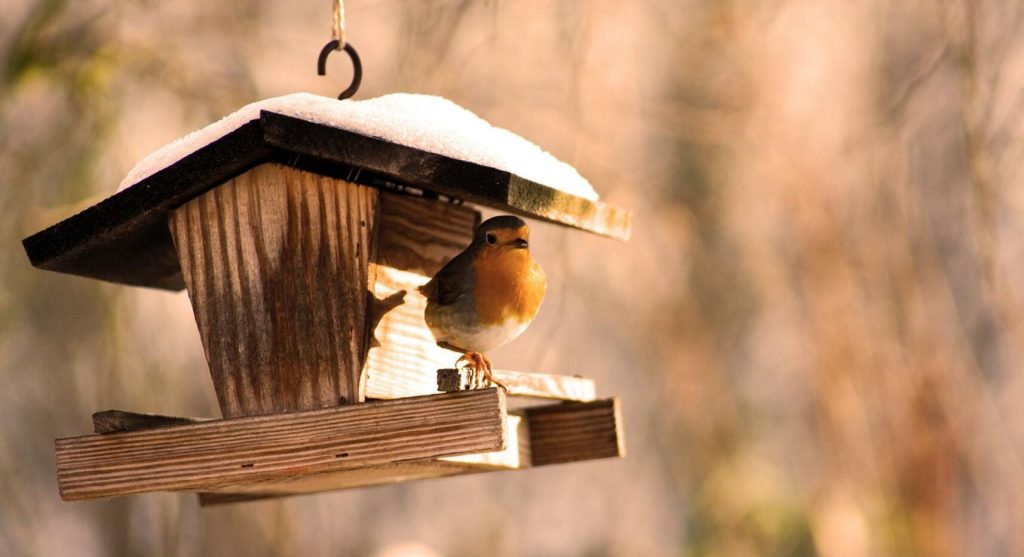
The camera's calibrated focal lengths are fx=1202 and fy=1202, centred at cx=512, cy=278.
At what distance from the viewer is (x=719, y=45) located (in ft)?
22.5

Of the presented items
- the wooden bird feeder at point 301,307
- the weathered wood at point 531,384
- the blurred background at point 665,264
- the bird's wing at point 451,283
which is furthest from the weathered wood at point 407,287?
the blurred background at point 665,264

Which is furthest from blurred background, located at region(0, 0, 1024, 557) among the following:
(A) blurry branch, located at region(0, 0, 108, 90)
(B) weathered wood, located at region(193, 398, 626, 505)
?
(B) weathered wood, located at region(193, 398, 626, 505)

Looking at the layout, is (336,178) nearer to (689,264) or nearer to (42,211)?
(42,211)

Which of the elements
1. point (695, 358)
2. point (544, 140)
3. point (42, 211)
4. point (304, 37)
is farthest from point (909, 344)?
point (42, 211)

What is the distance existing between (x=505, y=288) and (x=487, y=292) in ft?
0.15

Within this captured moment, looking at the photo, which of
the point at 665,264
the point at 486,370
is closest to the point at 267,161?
the point at 486,370

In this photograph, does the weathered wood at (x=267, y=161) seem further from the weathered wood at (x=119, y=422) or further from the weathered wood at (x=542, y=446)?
the weathered wood at (x=542, y=446)

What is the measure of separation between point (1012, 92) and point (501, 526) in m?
3.94

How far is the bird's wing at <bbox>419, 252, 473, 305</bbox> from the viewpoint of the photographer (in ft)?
9.05

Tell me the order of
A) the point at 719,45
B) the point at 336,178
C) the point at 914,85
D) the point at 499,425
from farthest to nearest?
the point at 719,45 < the point at 914,85 < the point at 336,178 < the point at 499,425

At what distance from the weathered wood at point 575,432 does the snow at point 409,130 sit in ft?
2.43

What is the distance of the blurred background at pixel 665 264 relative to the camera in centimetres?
507

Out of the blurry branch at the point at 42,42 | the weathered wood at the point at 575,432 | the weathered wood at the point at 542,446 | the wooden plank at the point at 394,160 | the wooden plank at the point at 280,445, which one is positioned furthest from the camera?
the blurry branch at the point at 42,42

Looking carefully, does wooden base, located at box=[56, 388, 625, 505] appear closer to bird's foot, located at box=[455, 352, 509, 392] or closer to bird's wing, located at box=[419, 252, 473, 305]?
bird's foot, located at box=[455, 352, 509, 392]
